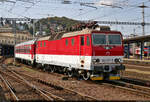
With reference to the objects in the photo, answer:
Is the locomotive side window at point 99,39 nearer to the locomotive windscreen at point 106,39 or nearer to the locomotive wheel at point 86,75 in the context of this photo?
the locomotive windscreen at point 106,39

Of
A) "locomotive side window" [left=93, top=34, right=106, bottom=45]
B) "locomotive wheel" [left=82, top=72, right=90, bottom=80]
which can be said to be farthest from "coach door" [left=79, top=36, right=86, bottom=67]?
"locomotive side window" [left=93, top=34, right=106, bottom=45]

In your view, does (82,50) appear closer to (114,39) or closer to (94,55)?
(94,55)

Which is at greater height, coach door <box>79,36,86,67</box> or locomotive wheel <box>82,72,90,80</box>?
coach door <box>79,36,86,67</box>

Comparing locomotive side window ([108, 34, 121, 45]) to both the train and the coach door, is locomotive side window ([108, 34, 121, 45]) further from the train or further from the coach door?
the coach door


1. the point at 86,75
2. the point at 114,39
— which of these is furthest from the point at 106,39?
the point at 86,75

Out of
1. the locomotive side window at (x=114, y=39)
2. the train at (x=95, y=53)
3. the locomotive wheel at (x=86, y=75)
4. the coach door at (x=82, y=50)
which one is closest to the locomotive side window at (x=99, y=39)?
the train at (x=95, y=53)

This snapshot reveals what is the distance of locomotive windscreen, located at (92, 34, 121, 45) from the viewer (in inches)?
573

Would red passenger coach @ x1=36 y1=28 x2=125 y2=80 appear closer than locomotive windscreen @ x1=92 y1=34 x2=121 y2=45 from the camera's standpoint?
Yes

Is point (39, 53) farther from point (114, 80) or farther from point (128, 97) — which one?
point (128, 97)

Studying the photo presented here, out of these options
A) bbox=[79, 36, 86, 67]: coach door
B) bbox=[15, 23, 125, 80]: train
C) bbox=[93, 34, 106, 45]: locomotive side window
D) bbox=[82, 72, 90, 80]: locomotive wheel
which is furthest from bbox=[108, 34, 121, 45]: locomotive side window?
bbox=[82, 72, 90, 80]: locomotive wheel

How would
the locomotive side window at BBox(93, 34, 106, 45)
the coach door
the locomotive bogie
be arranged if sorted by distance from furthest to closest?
the coach door → the locomotive side window at BBox(93, 34, 106, 45) → the locomotive bogie

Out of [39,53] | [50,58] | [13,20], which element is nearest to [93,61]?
[50,58]

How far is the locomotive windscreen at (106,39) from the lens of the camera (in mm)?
14547

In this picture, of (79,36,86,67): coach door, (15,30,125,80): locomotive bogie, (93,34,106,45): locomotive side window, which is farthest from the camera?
(79,36,86,67): coach door
